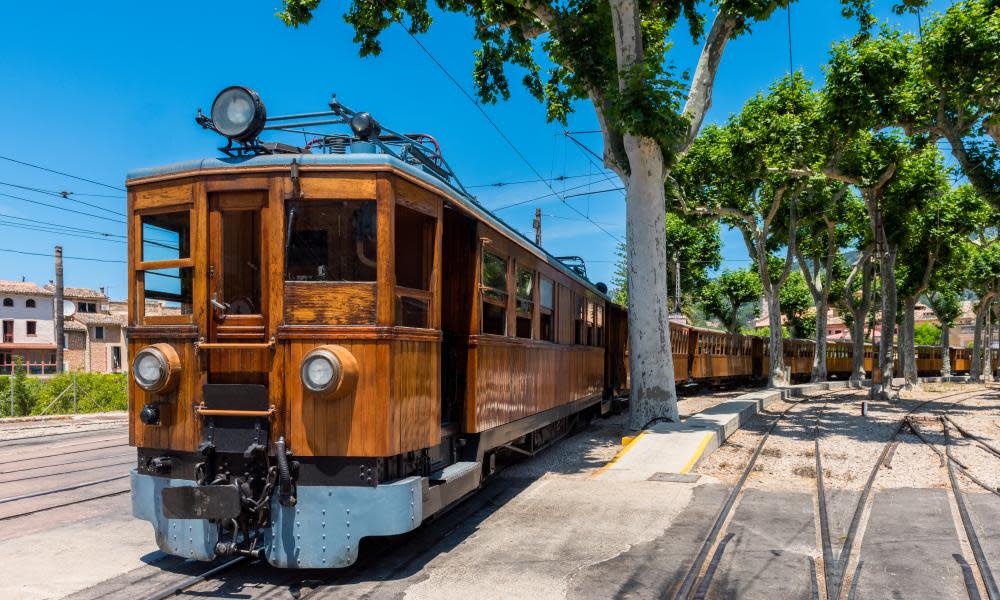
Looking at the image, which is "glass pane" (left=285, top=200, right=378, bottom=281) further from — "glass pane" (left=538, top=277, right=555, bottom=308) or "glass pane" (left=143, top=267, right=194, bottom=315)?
"glass pane" (left=538, top=277, right=555, bottom=308)

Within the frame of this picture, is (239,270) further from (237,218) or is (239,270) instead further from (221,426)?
(221,426)

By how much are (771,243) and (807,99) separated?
29.0 feet

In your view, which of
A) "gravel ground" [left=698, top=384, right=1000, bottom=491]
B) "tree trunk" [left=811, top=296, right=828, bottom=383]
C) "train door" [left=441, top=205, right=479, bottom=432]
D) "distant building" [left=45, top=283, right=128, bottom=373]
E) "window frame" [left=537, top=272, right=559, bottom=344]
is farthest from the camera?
"distant building" [left=45, top=283, right=128, bottom=373]

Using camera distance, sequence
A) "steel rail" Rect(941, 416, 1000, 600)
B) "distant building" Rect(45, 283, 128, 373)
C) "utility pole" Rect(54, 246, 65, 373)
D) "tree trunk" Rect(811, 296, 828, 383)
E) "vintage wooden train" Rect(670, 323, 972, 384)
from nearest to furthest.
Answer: "steel rail" Rect(941, 416, 1000, 600)
"vintage wooden train" Rect(670, 323, 972, 384)
"tree trunk" Rect(811, 296, 828, 383)
"utility pole" Rect(54, 246, 65, 373)
"distant building" Rect(45, 283, 128, 373)

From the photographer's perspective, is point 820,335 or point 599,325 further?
point 820,335

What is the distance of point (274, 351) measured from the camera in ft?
16.0

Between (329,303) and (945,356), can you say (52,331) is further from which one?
(945,356)

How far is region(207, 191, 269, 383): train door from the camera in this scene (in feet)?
16.3

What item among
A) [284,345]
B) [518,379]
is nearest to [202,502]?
[284,345]

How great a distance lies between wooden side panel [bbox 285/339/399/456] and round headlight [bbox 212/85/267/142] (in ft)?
5.67

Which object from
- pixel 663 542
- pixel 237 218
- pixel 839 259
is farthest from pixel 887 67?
pixel 839 259

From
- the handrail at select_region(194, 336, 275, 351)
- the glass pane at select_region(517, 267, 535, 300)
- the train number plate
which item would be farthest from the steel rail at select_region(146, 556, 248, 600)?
the glass pane at select_region(517, 267, 535, 300)

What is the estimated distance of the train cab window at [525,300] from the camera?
7562mm

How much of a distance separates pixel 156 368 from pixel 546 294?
485 centimetres
